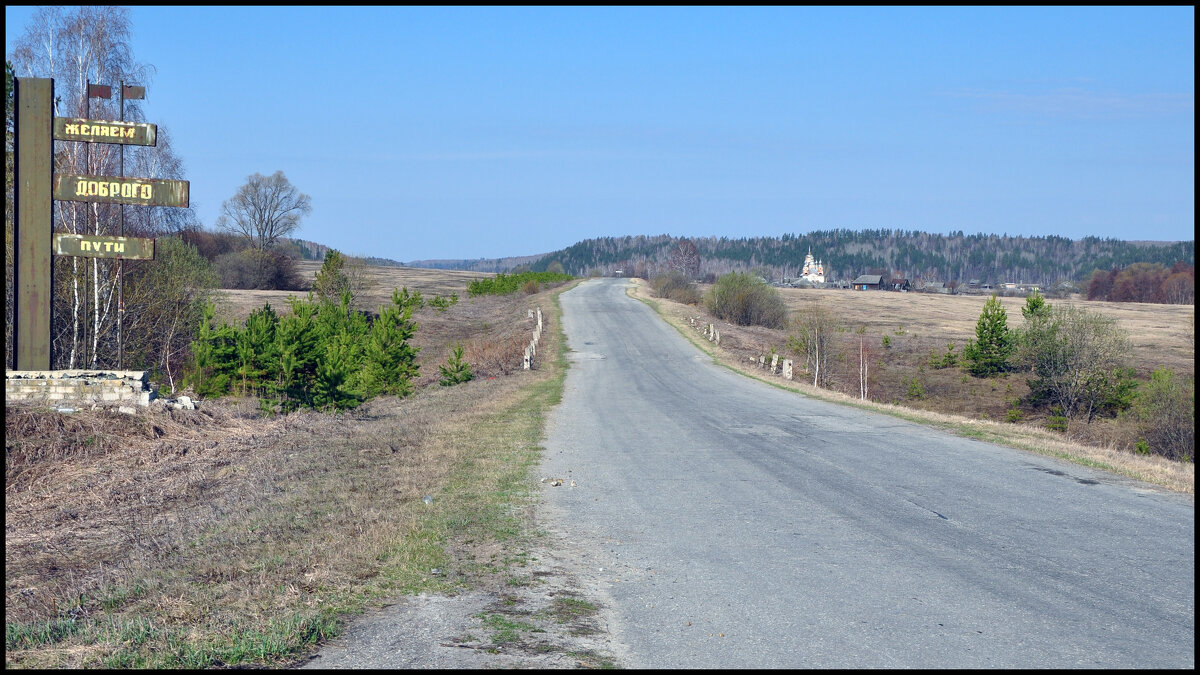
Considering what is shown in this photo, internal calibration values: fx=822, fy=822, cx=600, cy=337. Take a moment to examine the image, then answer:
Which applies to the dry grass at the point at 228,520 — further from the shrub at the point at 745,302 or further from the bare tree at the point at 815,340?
the shrub at the point at 745,302

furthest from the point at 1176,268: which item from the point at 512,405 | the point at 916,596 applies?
the point at 916,596

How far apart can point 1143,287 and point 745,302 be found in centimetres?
6564

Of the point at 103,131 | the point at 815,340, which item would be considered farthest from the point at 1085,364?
the point at 103,131

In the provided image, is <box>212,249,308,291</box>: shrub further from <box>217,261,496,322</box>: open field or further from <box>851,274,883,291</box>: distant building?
<box>851,274,883,291</box>: distant building

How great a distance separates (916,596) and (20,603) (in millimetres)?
6709

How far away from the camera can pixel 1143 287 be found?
9750 cm

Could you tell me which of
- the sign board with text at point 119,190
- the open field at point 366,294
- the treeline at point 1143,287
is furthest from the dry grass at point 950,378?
the open field at point 366,294

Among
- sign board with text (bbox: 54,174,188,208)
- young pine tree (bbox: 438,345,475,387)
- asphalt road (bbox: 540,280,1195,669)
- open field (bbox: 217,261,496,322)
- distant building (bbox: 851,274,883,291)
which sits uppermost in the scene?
distant building (bbox: 851,274,883,291)

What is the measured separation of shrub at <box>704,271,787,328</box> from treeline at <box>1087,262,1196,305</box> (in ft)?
195

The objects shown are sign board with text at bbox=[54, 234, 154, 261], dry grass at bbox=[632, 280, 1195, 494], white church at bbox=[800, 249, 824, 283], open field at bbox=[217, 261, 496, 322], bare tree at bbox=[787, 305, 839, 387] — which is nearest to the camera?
dry grass at bbox=[632, 280, 1195, 494]

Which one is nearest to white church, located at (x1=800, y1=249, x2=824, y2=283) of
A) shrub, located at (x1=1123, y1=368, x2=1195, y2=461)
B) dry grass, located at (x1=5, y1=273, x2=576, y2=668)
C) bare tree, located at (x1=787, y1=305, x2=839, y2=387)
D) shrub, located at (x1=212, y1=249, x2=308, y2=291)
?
shrub, located at (x1=212, y1=249, x2=308, y2=291)

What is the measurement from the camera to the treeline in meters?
96.8

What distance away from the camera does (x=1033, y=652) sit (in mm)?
4891

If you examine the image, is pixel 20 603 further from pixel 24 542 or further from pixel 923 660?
pixel 923 660
